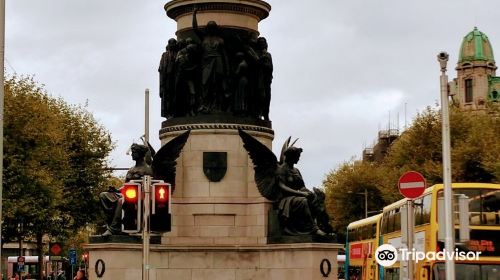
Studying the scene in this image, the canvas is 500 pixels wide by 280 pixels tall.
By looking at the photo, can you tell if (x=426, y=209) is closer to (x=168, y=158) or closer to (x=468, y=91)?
(x=168, y=158)

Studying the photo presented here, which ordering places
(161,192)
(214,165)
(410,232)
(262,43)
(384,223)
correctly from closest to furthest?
(161,192)
(410,232)
(214,165)
(262,43)
(384,223)

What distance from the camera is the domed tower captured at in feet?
388

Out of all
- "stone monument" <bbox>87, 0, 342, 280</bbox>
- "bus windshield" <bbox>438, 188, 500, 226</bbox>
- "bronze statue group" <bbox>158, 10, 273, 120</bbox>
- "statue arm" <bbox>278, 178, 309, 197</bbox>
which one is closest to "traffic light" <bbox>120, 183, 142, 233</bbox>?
"stone monument" <bbox>87, 0, 342, 280</bbox>

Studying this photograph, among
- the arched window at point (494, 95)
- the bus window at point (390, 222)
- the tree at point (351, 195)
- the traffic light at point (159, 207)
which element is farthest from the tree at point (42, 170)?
the arched window at point (494, 95)

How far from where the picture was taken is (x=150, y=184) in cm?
1941

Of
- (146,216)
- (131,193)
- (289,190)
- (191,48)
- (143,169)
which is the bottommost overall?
(146,216)

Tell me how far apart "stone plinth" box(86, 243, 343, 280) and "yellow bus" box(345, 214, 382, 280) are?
13.9 meters

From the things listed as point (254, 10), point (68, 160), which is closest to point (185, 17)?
point (254, 10)

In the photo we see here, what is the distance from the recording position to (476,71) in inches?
4673

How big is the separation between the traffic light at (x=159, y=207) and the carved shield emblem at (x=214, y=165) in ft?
29.7

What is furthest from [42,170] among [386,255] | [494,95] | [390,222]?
[494,95]

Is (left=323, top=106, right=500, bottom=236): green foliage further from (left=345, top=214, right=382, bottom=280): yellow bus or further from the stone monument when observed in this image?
the stone monument

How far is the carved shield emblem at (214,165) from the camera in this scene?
28719mm

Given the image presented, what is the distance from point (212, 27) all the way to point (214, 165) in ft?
12.1
